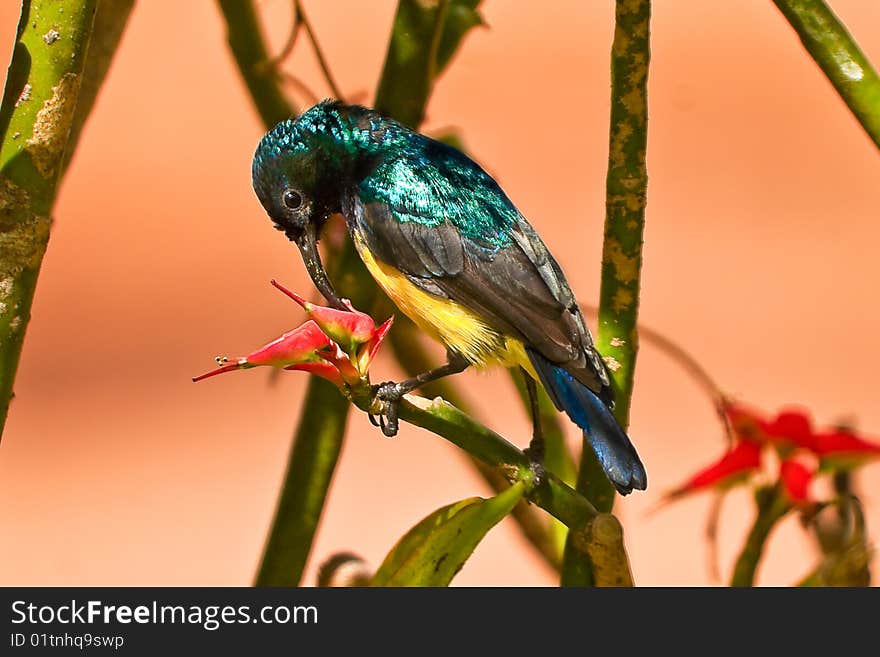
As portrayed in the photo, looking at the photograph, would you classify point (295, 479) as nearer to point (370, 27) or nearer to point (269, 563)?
point (269, 563)

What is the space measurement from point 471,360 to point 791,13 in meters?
0.62

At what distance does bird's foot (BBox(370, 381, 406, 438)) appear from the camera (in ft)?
3.84

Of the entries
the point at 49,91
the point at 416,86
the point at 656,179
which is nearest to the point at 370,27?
the point at 656,179

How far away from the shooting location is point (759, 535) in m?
1.44

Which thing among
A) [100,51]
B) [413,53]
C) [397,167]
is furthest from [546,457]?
[100,51]

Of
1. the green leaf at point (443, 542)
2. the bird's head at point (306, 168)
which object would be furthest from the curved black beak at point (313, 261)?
the green leaf at point (443, 542)

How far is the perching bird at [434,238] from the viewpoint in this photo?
4.96ft


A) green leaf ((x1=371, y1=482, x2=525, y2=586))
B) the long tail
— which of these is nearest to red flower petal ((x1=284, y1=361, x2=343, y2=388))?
green leaf ((x1=371, y1=482, x2=525, y2=586))

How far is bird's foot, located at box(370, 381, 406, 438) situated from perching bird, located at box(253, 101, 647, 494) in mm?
49

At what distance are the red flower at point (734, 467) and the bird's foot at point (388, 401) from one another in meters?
0.39

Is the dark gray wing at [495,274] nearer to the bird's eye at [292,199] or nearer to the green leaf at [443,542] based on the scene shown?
the bird's eye at [292,199]

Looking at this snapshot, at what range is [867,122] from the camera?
1.22 metres

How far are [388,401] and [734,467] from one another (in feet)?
1.60

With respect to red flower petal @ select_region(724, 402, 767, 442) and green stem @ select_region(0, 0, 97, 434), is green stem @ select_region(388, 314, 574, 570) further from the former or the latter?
green stem @ select_region(0, 0, 97, 434)
